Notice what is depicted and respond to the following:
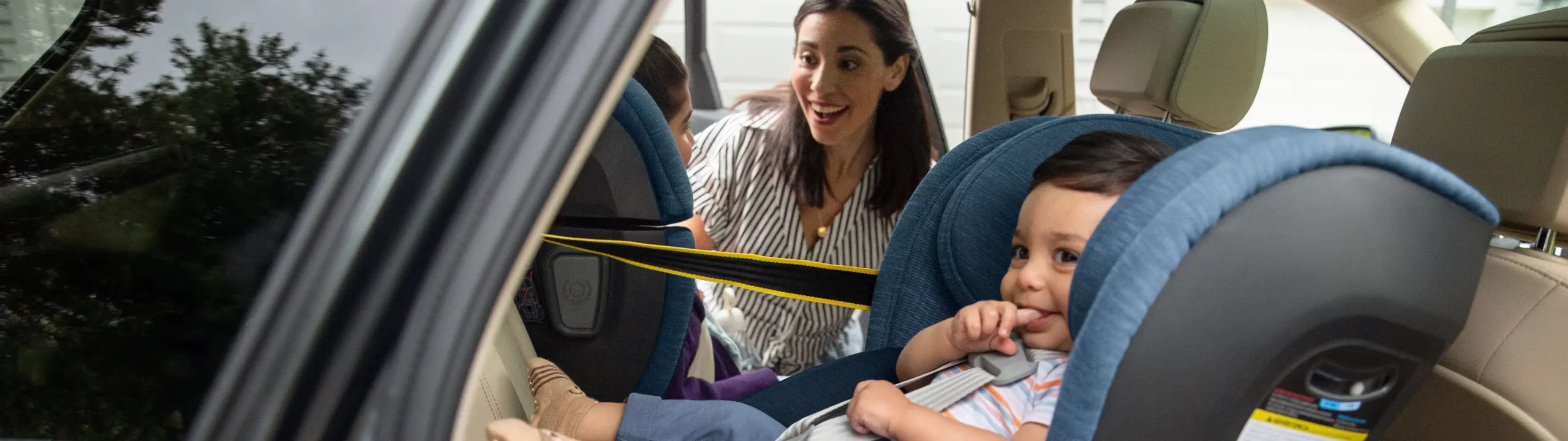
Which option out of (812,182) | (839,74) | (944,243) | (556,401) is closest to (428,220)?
(556,401)

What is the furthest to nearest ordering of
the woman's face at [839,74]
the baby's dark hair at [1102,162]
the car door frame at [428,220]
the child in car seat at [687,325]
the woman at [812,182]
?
1. the woman at [812,182]
2. the woman's face at [839,74]
3. the child in car seat at [687,325]
4. the baby's dark hair at [1102,162]
5. the car door frame at [428,220]

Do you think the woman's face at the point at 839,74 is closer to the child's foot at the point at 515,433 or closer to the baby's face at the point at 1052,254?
the baby's face at the point at 1052,254

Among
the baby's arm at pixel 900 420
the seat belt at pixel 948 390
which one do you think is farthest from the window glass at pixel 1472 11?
the baby's arm at pixel 900 420

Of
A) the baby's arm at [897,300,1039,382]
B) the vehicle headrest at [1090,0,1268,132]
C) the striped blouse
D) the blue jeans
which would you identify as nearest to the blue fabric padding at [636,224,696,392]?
the blue jeans

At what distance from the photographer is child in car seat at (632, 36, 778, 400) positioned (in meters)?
1.58

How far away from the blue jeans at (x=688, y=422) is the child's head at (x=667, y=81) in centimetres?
70

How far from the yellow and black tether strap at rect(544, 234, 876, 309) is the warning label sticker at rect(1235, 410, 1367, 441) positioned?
0.72 m

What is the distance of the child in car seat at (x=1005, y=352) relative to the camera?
103 cm

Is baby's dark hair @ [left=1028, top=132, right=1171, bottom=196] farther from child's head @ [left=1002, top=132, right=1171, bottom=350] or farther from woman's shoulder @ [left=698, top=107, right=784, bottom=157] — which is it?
woman's shoulder @ [left=698, top=107, right=784, bottom=157]

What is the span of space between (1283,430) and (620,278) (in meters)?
0.97

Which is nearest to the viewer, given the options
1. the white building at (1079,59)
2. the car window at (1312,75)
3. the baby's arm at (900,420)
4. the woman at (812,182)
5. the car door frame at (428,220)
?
the car door frame at (428,220)

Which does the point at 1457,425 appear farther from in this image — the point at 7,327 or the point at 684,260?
the point at 7,327

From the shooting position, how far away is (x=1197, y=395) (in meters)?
0.74

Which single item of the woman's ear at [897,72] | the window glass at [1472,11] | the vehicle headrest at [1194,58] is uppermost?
the window glass at [1472,11]
